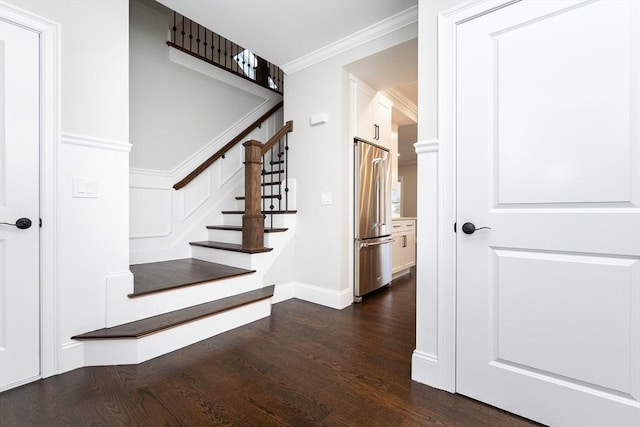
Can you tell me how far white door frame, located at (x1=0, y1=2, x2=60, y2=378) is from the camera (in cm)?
162

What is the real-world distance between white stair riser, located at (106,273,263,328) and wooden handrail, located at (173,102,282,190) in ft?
4.92

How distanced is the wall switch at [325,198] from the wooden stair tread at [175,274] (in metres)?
0.99

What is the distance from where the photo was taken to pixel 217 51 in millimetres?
4266

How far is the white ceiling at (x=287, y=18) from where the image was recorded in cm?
228

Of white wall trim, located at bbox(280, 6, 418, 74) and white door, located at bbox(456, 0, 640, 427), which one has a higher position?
white wall trim, located at bbox(280, 6, 418, 74)

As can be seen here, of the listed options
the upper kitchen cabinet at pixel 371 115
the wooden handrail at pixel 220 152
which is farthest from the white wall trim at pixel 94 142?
the upper kitchen cabinet at pixel 371 115

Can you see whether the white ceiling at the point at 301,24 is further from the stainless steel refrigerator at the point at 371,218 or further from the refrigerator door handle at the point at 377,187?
the refrigerator door handle at the point at 377,187

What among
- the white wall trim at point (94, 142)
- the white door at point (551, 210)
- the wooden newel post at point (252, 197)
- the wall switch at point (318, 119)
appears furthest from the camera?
the wall switch at point (318, 119)

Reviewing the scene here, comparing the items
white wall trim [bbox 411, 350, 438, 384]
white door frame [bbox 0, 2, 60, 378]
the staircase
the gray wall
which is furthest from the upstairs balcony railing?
white wall trim [bbox 411, 350, 438, 384]

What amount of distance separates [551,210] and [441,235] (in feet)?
1.65

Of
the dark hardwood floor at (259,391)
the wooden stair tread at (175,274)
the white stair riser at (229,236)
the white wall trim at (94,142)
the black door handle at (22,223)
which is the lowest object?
the dark hardwood floor at (259,391)

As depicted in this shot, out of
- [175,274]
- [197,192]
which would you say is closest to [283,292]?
[175,274]

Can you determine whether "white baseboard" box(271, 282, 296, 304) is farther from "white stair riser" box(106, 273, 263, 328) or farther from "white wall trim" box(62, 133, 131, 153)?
"white wall trim" box(62, 133, 131, 153)

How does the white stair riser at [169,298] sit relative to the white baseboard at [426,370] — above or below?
above
